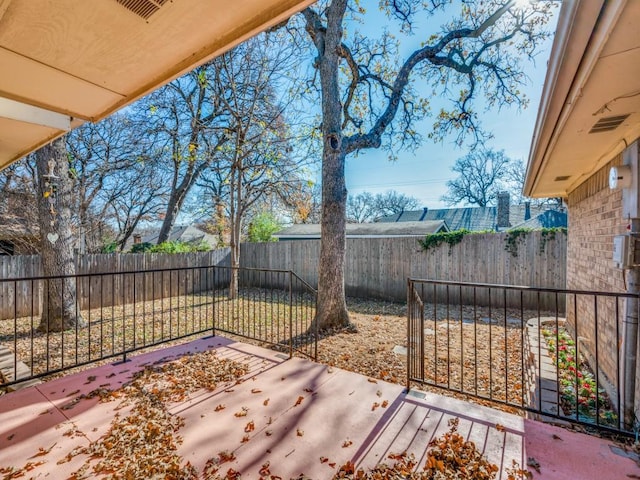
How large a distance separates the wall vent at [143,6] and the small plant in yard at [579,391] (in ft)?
10.4

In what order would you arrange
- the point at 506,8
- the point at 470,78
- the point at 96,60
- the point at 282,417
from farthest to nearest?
the point at 470,78 → the point at 506,8 → the point at 282,417 → the point at 96,60

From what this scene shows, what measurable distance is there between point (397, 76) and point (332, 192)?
2.76 m

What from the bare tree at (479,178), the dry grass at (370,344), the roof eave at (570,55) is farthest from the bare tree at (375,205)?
the roof eave at (570,55)

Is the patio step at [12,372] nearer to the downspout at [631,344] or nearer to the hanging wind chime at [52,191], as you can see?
the hanging wind chime at [52,191]

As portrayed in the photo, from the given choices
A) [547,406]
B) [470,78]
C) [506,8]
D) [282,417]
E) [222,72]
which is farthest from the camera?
[222,72]

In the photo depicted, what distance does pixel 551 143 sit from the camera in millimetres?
2617

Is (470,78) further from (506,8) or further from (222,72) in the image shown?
(222,72)

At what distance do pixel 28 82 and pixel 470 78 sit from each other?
23.6 ft

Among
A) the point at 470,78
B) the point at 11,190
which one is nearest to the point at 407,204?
the point at 470,78

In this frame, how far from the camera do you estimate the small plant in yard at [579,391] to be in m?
2.50

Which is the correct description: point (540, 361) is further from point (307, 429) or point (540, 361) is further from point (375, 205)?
point (375, 205)

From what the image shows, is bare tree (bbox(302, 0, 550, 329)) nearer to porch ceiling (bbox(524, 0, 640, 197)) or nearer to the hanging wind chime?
porch ceiling (bbox(524, 0, 640, 197))

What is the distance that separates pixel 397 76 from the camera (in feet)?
19.9

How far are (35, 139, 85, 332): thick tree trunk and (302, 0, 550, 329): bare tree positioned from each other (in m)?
4.40
